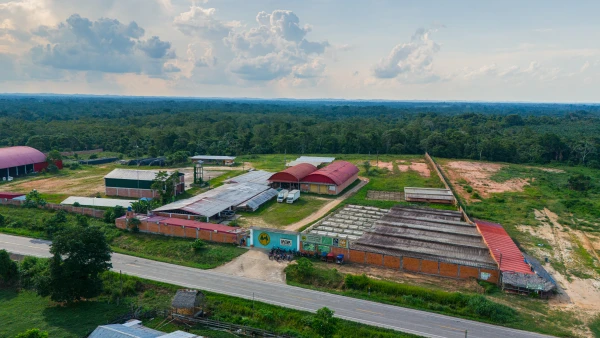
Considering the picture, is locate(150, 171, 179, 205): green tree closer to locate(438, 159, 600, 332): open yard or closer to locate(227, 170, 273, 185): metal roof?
locate(227, 170, 273, 185): metal roof

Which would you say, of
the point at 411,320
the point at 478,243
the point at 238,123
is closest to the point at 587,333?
the point at 411,320

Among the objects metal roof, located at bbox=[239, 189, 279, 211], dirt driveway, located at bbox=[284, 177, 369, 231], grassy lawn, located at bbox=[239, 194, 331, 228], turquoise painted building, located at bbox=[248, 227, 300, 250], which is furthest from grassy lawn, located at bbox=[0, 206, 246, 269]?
metal roof, located at bbox=[239, 189, 279, 211]

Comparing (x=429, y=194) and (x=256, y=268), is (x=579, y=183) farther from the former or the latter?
(x=256, y=268)

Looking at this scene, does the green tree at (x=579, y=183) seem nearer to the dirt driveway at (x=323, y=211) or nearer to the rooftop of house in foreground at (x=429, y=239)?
the rooftop of house in foreground at (x=429, y=239)

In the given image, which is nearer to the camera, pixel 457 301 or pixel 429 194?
pixel 457 301

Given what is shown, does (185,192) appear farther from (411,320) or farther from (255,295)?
(411,320)

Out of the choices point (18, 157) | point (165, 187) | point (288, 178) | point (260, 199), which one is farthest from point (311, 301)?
point (18, 157)
